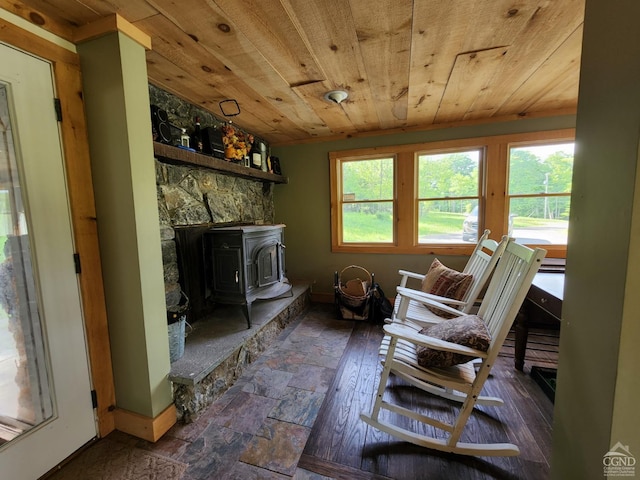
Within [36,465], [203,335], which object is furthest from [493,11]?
[36,465]

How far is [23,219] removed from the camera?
1216 millimetres

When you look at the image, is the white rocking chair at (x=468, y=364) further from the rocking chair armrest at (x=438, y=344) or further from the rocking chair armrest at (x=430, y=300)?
the rocking chair armrest at (x=430, y=300)

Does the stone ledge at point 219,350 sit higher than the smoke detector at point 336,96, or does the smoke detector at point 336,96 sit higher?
the smoke detector at point 336,96

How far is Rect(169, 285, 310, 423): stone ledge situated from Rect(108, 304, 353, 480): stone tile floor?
0.09 meters

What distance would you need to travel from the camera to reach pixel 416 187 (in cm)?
320

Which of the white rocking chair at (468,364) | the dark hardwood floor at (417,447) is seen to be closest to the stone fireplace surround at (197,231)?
the dark hardwood floor at (417,447)

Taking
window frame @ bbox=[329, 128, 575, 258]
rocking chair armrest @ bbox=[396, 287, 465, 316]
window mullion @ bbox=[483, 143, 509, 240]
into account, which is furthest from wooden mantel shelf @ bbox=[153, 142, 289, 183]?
window mullion @ bbox=[483, 143, 509, 240]

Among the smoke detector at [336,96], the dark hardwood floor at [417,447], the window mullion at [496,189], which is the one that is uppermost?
the smoke detector at [336,96]

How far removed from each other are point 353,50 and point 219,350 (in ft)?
6.95

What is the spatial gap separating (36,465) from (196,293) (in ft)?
4.13

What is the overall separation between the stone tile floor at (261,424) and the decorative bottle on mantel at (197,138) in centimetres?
187

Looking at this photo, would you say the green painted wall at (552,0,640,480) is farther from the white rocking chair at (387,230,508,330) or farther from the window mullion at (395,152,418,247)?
the window mullion at (395,152,418,247)

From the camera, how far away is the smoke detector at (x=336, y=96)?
2092 millimetres

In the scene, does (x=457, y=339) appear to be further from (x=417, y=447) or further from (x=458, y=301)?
(x=458, y=301)
